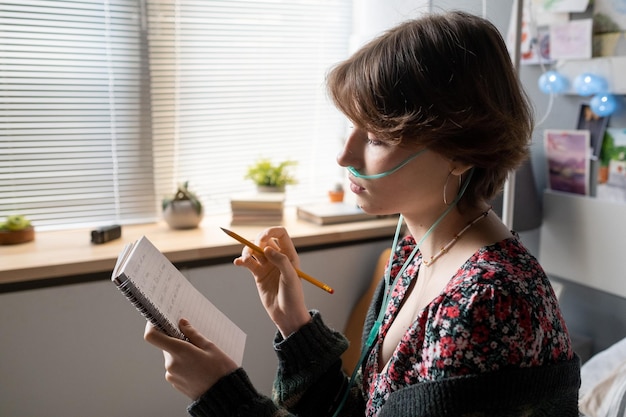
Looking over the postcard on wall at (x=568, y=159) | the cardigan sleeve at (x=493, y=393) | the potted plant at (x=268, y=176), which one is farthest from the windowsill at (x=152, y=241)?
the cardigan sleeve at (x=493, y=393)

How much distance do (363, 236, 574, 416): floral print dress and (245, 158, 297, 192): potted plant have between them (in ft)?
4.37

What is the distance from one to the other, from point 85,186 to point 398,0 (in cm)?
121

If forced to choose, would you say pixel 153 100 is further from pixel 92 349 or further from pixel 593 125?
pixel 593 125

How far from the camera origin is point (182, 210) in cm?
203

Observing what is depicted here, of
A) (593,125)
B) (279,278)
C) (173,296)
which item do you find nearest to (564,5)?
(593,125)

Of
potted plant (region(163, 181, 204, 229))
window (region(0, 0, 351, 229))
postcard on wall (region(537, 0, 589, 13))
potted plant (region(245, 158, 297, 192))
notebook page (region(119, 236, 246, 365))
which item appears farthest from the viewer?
potted plant (region(245, 158, 297, 192))

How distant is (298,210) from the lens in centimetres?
224

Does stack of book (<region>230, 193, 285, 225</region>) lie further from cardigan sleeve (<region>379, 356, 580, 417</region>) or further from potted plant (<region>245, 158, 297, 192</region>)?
cardigan sleeve (<region>379, 356, 580, 417</region>)

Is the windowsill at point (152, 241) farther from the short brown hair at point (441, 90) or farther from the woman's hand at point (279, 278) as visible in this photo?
the short brown hair at point (441, 90)

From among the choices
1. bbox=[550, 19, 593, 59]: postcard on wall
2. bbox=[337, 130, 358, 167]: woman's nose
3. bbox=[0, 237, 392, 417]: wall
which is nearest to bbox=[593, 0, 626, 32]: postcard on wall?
bbox=[550, 19, 593, 59]: postcard on wall

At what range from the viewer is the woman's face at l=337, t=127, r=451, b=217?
980 millimetres

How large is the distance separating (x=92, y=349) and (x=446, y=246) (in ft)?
3.69

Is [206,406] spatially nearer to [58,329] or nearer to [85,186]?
[58,329]

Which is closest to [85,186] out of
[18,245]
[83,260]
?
[18,245]
